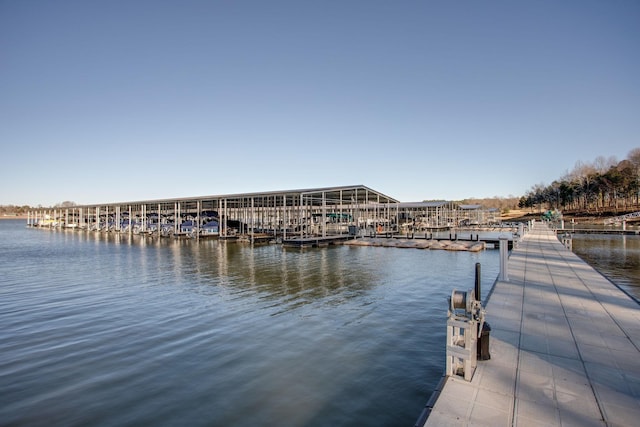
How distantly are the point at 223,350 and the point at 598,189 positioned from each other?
90.5 m

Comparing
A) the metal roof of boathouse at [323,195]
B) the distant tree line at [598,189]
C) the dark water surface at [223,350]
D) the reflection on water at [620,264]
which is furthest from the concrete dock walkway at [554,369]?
the distant tree line at [598,189]

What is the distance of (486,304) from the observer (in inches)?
341

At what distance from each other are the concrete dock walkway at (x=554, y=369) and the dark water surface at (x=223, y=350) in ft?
4.43

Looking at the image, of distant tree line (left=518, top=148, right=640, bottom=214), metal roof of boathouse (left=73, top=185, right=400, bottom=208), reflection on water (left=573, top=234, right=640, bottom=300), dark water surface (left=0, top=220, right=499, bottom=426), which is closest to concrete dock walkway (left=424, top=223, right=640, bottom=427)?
dark water surface (left=0, top=220, right=499, bottom=426)

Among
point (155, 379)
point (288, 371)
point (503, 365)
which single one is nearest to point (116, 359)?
point (155, 379)

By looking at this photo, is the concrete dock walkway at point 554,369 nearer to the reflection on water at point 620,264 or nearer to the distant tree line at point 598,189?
the reflection on water at point 620,264

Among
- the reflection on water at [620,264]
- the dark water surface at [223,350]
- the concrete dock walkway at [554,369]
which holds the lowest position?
the reflection on water at [620,264]

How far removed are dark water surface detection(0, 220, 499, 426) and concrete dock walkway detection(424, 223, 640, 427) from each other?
135cm

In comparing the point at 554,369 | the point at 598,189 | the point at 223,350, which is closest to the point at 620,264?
the point at 554,369

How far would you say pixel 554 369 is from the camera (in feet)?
16.4

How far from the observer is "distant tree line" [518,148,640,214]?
65688 millimetres

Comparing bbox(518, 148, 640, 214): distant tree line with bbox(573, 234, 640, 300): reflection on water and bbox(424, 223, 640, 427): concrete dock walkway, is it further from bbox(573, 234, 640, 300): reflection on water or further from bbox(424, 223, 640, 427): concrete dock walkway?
bbox(424, 223, 640, 427): concrete dock walkway

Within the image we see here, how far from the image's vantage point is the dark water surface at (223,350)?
5562mm

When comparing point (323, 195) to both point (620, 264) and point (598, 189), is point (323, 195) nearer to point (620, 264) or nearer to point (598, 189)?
point (620, 264)
